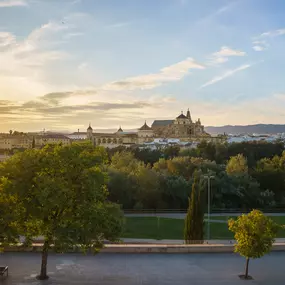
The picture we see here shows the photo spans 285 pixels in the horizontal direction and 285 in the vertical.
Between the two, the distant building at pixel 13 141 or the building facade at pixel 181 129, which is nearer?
the distant building at pixel 13 141

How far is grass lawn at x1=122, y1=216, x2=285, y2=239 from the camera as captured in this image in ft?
77.4

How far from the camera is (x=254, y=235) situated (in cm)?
1235

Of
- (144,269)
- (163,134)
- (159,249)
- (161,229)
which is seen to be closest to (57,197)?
(144,269)

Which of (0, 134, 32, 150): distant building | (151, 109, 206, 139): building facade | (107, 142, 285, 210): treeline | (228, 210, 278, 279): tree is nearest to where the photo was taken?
(228, 210, 278, 279): tree

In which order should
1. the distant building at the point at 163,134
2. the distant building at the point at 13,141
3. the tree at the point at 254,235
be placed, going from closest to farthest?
1. the tree at the point at 254,235
2. the distant building at the point at 13,141
3. the distant building at the point at 163,134

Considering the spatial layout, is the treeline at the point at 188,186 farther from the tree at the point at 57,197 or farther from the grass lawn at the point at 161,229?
the tree at the point at 57,197

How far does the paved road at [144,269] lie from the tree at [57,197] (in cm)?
90

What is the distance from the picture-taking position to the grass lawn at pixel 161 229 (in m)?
23.6

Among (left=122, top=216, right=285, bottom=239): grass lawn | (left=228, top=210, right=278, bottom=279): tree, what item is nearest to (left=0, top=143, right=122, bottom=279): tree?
(left=228, top=210, right=278, bottom=279): tree

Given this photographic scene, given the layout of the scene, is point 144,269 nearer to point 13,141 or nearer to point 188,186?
point 188,186

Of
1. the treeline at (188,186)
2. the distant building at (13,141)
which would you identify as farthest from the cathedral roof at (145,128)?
the treeline at (188,186)

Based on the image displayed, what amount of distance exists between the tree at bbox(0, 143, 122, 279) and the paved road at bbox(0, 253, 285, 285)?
2.95ft

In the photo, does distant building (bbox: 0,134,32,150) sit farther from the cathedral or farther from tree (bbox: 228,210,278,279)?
tree (bbox: 228,210,278,279)

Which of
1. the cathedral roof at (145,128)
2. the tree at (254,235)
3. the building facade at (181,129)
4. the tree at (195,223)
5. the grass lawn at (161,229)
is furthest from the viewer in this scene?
the cathedral roof at (145,128)
